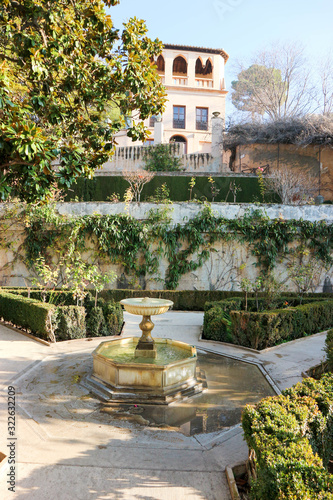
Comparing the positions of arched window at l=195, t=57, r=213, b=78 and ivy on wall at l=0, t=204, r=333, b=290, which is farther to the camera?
arched window at l=195, t=57, r=213, b=78

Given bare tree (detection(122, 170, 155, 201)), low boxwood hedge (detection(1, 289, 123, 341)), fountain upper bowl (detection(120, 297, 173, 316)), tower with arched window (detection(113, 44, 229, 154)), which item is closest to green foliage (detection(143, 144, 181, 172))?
bare tree (detection(122, 170, 155, 201))

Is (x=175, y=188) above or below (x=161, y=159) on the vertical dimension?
below

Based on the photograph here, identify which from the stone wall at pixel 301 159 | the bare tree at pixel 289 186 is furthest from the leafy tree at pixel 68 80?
the stone wall at pixel 301 159

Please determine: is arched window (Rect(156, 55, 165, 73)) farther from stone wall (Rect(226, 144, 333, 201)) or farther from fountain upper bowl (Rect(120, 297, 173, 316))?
fountain upper bowl (Rect(120, 297, 173, 316))

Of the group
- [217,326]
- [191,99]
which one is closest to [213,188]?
[217,326]

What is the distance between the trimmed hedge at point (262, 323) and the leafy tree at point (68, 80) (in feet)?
14.1

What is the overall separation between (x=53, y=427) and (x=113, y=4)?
19.8ft

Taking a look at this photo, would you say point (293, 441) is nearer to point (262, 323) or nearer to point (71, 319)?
point (262, 323)

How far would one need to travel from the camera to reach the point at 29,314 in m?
8.28

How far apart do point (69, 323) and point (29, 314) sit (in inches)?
44.4

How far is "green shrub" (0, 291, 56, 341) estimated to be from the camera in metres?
7.68

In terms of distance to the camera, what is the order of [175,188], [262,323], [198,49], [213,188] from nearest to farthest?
[262,323] → [213,188] → [175,188] → [198,49]

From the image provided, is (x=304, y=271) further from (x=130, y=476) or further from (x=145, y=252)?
(x=130, y=476)

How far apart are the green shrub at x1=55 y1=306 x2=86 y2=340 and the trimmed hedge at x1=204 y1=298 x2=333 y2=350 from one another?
2778mm
